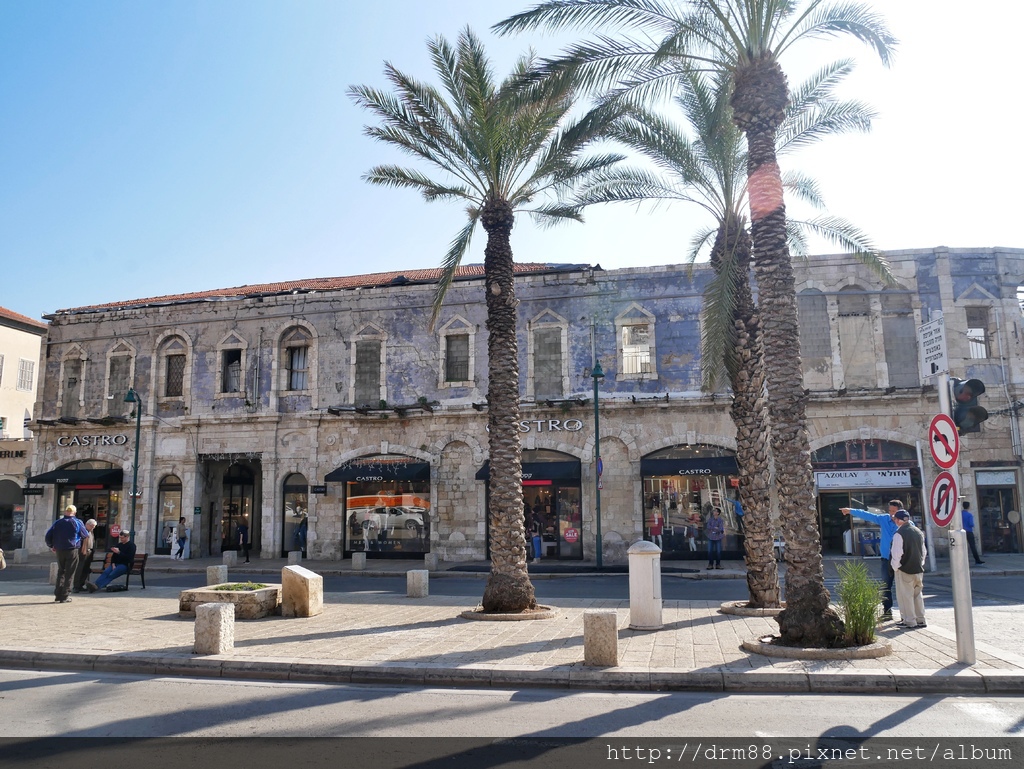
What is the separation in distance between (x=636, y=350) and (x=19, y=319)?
34.0m

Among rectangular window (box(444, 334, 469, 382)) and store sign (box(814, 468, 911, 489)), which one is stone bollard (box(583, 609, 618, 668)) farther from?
rectangular window (box(444, 334, 469, 382))

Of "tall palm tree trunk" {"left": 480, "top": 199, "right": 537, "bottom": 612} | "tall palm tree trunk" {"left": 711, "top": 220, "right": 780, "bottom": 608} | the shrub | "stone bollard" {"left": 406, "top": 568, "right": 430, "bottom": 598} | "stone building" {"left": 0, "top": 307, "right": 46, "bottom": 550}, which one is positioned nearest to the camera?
the shrub

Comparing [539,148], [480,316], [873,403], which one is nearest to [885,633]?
[539,148]

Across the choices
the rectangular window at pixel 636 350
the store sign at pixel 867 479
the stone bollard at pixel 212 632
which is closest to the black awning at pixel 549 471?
the rectangular window at pixel 636 350

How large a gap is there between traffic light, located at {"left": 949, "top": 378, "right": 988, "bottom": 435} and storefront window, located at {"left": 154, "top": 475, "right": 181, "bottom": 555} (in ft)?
89.5

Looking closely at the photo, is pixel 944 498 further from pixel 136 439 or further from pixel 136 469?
pixel 136 439

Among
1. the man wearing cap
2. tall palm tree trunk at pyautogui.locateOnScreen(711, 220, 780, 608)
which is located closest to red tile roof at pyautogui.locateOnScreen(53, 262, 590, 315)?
tall palm tree trunk at pyautogui.locateOnScreen(711, 220, 780, 608)

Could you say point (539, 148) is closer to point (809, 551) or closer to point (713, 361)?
point (713, 361)

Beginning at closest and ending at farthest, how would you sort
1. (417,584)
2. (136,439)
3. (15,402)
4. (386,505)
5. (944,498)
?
(944,498) < (417,584) < (386,505) < (136,439) < (15,402)

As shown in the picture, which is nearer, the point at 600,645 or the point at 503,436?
the point at 600,645

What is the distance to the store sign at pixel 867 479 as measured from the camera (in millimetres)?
24078

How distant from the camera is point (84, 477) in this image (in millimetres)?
29312

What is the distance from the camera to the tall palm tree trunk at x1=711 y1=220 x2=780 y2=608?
13430mm

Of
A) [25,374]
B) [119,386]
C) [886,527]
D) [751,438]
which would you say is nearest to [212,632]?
[751,438]
